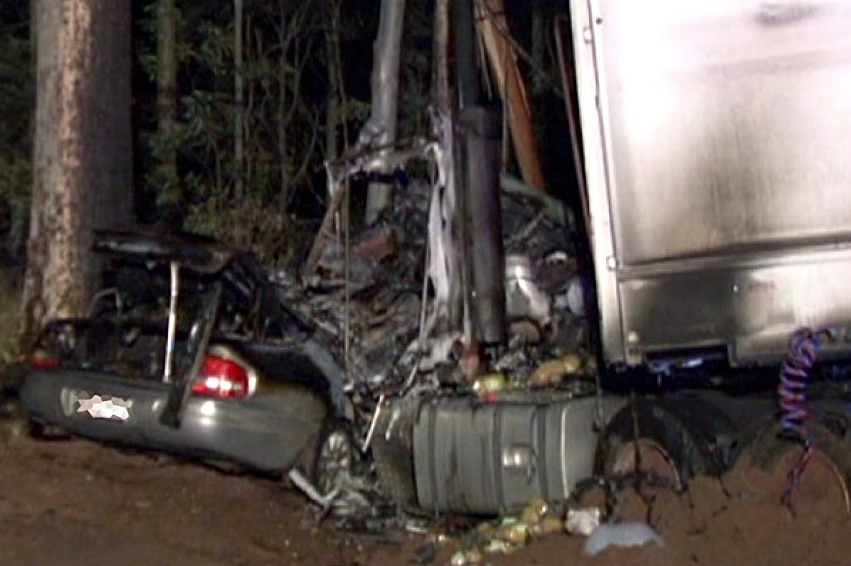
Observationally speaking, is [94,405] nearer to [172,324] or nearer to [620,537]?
[172,324]

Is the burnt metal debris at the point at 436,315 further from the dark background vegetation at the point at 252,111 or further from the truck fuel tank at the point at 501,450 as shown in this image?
the dark background vegetation at the point at 252,111

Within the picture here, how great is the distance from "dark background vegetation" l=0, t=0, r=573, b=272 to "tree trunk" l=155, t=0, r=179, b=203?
0.03 meters

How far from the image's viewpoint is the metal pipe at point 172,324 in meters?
9.88

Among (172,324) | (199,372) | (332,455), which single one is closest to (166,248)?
(172,324)

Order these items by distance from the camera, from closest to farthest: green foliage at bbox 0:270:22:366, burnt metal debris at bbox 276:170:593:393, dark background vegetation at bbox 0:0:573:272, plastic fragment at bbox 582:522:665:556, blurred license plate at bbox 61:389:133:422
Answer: plastic fragment at bbox 582:522:665:556 < blurred license plate at bbox 61:389:133:422 < burnt metal debris at bbox 276:170:593:393 < green foliage at bbox 0:270:22:366 < dark background vegetation at bbox 0:0:573:272

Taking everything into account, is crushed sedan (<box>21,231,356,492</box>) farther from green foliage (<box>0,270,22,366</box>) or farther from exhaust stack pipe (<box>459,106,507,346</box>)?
green foliage (<box>0,270,22,366</box>)

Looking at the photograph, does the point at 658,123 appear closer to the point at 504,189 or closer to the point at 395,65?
the point at 504,189

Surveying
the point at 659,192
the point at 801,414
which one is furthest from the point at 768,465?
the point at 659,192

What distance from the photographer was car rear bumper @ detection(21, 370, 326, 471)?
9.88 meters

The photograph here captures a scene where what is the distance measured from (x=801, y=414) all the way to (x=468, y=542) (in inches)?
75.3

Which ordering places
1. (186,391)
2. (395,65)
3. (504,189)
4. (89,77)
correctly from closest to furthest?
1. (186,391)
2. (504,189)
3. (89,77)
4. (395,65)

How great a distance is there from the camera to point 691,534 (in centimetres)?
809

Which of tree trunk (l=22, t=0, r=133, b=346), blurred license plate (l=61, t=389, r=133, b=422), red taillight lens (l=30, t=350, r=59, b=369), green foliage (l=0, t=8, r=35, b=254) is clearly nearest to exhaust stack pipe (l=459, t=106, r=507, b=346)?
blurred license plate (l=61, t=389, r=133, b=422)

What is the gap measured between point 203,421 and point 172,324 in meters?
0.57
